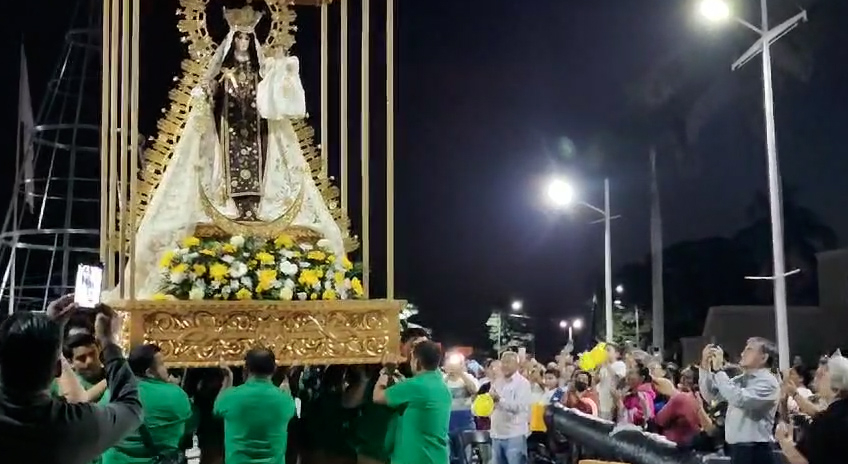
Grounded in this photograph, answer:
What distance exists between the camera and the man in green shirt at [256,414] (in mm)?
4531

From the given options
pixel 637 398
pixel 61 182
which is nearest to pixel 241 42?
pixel 637 398

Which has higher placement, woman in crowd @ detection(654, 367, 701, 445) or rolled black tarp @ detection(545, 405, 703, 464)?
woman in crowd @ detection(654, 367, 701, 445)

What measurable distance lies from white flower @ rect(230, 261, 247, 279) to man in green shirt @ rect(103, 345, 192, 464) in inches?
51.4

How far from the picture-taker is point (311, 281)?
573cm

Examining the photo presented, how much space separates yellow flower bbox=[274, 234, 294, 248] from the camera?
5957 millimetres

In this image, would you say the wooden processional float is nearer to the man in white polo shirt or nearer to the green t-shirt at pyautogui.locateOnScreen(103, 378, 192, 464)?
the green t-shirt at pyautogui.locateOnScreen(103, 378, 192, 464)

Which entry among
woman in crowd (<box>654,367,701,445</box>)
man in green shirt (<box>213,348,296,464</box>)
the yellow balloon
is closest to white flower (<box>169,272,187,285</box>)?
man in green shirt (<box>213,348,296,464</box>)

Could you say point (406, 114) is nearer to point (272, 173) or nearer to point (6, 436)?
point (272, 173)

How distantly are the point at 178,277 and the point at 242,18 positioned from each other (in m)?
1.87

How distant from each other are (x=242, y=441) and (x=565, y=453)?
490cm

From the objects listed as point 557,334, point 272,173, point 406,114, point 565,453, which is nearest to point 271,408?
point 272,173

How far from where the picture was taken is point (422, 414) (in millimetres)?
5141

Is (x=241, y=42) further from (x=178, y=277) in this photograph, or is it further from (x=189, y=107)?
(x=178, y=277)

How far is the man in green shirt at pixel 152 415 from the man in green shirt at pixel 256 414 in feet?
1.07
